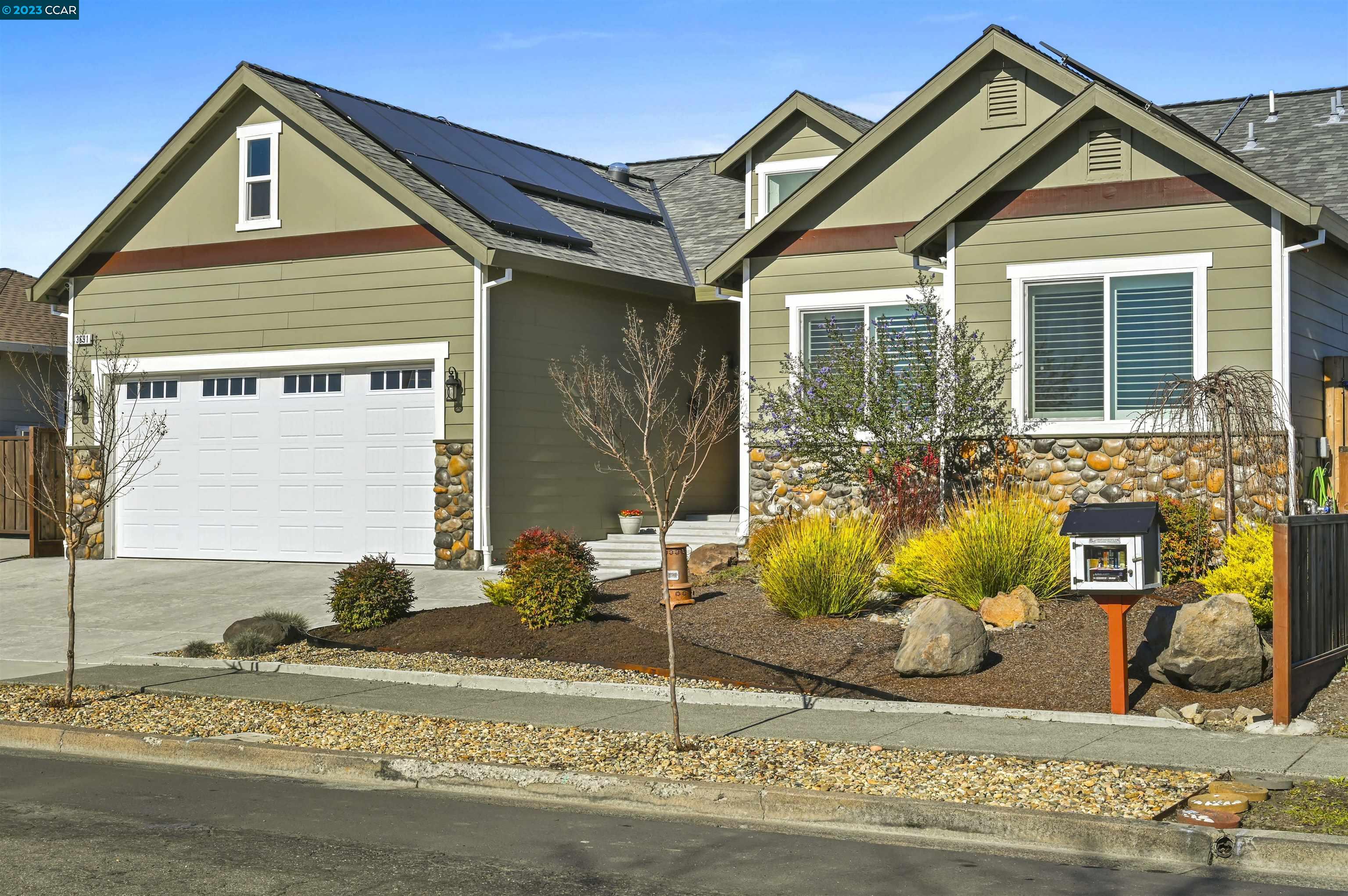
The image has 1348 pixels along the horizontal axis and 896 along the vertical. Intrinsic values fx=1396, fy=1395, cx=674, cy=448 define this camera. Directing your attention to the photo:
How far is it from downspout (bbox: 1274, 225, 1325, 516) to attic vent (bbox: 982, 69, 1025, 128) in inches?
159

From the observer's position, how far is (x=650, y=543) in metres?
19.1

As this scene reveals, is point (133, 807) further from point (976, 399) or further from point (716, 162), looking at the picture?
point (716, 162)

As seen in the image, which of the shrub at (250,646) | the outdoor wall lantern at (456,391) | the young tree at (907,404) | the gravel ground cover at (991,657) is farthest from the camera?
the outdoor wall lantern at (456,391)

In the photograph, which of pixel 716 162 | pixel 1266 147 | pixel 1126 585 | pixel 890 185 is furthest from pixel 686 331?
pixel 1126 585

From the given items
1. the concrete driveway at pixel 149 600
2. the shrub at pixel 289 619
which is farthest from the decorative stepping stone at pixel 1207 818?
the concrete driveway at pixel 149 600

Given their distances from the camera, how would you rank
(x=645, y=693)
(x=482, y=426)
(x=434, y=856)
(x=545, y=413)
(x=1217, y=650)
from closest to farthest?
(x=434, y=856), (x=1217, y=650), (x=645, y=693), (x=482, y=426), (x=545, y=413)

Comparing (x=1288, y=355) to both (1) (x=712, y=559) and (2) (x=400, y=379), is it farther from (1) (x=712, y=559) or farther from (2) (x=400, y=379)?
(2) (x=400, y=379)

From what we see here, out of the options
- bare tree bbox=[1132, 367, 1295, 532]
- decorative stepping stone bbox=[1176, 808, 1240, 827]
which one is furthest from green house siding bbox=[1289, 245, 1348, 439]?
decorative stepping stone bbox=[1176, 808, 1240, 827]

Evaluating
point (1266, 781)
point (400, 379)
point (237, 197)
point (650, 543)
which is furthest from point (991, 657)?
point (237, 197)

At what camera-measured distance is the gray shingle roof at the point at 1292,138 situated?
18312 millimetres

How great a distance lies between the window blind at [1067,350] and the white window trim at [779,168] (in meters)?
6.30

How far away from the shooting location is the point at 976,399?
624 inches

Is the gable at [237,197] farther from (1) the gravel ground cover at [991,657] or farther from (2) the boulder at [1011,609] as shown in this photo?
(2) the boulder at [1011,609]

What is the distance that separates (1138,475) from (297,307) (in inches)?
455
